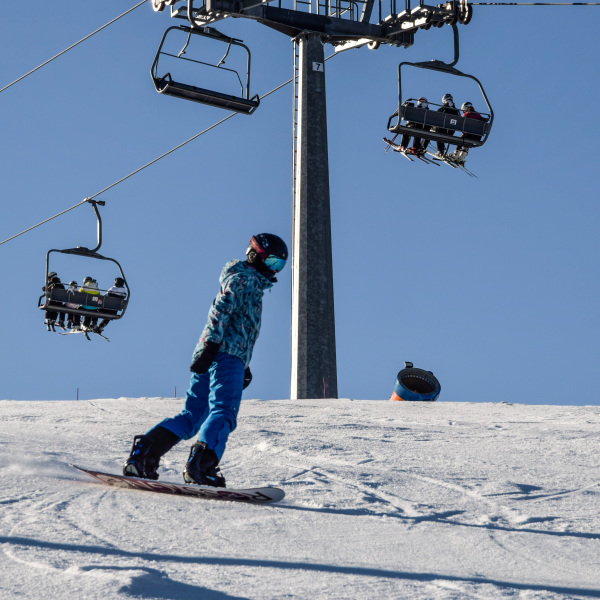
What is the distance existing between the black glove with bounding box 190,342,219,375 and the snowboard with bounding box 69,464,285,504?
0.70 meters

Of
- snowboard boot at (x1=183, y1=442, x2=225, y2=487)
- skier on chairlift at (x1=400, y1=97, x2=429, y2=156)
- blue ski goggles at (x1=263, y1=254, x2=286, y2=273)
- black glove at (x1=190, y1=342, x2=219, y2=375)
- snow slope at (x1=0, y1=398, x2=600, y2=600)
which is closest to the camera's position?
snow slope at (x1=0, y1=398, x2=600, y2=600)

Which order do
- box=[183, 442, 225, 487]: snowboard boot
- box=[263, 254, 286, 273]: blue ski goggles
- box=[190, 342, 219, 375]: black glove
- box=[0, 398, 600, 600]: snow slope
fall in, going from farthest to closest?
box=[263, 254, 286, 273]: blue ski goggles < box=[190, 342, 219, 375]: black glove < box=[183, 442, 225, 487]: snowboard boot < box=[0, 398, 600, 600]: snow slope

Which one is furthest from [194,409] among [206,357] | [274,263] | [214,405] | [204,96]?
[204,96]

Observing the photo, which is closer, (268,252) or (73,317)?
(268,252)

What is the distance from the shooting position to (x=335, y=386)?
18141mm

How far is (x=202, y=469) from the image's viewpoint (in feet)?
18.3

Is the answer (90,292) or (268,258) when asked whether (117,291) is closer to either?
(90,292)

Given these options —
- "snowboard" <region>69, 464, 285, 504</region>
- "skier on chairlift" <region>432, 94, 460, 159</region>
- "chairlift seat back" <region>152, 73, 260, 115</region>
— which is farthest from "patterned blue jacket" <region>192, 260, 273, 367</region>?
"skier on chairlift" <region>432, 94, 460, 159</region>

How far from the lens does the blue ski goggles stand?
5949 mm

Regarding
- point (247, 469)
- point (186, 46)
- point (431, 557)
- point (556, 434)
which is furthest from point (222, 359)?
point (186, 46)

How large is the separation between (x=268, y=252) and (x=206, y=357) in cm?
73

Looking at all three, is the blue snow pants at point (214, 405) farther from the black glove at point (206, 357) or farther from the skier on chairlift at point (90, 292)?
the skier on chairlift at point (90, 292)

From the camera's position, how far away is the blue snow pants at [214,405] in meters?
5.66

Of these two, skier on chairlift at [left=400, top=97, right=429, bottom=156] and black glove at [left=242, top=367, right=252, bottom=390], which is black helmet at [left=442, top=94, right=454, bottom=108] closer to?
skier on chairlift at [left=400, top=97, right=429, bottom=156]
